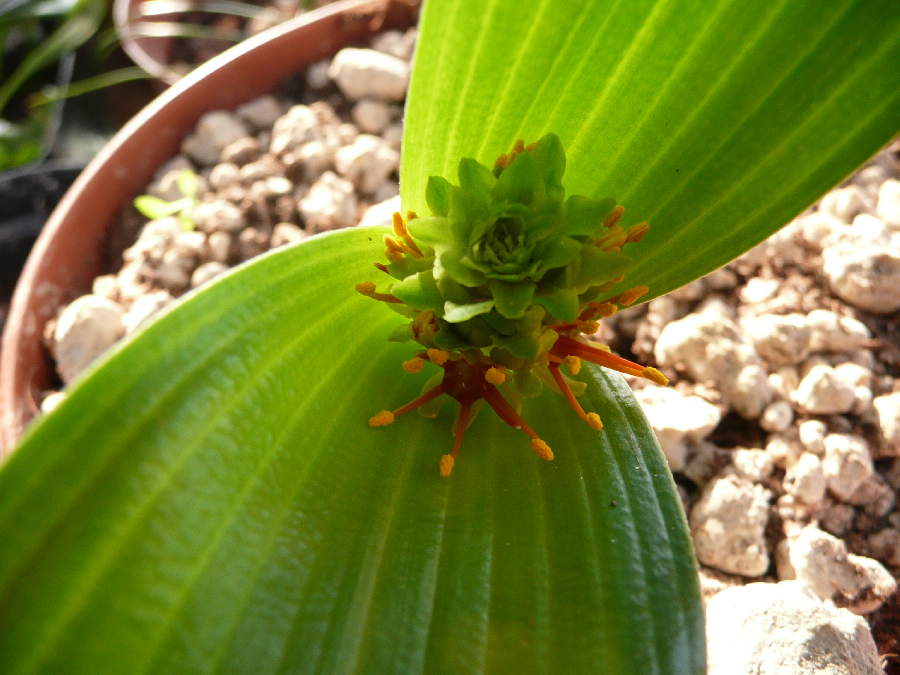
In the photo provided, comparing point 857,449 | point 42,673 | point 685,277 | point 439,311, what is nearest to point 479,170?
point 439,311

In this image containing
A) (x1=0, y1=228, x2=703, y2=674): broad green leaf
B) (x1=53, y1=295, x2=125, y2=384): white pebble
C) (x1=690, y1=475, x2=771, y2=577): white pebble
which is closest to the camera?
(x1=0, y1=228, x2=703, y2=674): broad green leaf

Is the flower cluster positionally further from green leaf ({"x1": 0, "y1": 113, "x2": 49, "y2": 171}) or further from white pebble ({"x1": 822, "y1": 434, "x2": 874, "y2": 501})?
green leaf ({"x1": 0, "y1": 113, "x2": 49, "y2": 171})

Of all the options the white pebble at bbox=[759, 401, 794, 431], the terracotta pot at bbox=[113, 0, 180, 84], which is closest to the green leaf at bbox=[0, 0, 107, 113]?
the terracotta pot at bbox=[113, 0, 180, 84]

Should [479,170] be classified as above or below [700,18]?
below

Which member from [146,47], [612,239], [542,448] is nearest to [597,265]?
[612,239]

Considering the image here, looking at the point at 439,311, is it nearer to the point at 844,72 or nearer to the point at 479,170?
the point at 479,170

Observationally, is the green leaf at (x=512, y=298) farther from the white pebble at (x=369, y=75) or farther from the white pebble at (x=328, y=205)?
the white pebble at (x=369, y=75)

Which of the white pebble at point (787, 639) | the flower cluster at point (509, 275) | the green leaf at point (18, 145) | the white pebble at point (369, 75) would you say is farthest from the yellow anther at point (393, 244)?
the green leaf at point (18, 145)
